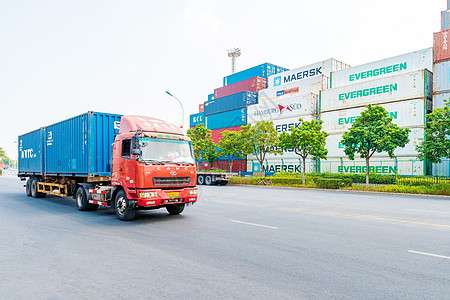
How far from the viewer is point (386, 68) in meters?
28.8

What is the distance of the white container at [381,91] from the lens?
1003 inches

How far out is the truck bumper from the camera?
27.9ft

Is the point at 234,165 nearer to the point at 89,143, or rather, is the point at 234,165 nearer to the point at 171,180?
the point at 89,143

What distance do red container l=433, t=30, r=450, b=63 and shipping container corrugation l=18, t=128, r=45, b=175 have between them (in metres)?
29.4

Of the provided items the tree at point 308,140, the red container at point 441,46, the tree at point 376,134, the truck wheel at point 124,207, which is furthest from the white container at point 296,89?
the truck wheel at point 124,207

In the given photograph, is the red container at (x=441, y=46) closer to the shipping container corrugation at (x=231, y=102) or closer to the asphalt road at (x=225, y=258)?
the shipping container corrugation at (x=231, y=102)

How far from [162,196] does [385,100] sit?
2550cm

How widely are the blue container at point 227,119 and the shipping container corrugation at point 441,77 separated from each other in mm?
21551

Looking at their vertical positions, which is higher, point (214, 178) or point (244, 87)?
point (244, 87)

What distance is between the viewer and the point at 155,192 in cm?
864

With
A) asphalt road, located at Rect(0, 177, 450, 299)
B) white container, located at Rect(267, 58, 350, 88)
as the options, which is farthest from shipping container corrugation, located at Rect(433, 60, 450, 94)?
asphalt road, located at Rect(0, 177, 450, 299)

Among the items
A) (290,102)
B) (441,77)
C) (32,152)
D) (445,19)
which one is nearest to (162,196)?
(32,152)

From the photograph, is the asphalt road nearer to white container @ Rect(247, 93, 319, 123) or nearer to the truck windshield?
the truck windshield

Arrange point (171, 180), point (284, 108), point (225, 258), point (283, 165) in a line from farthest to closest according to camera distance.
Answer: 1. point (284, 108)
2. point (283, 165)
3. point (171, 180)
4. point (225, 258)
